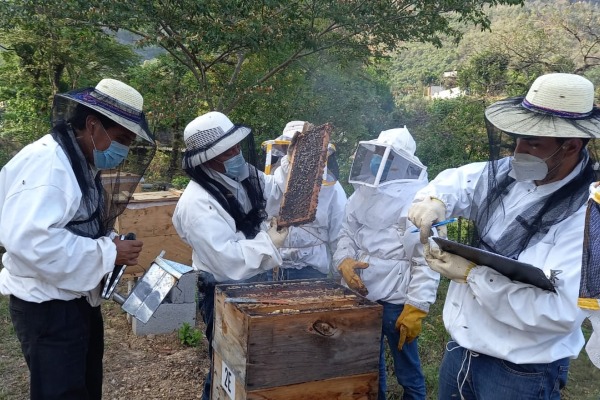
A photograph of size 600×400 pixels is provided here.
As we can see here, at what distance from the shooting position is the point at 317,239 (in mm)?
3338

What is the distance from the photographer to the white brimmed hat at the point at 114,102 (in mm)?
2385

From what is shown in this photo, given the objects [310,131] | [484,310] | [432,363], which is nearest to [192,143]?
[310,131]

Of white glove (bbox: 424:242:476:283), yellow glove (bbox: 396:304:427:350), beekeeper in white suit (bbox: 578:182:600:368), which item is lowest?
yellow glove (bbox: 396:304:427:350)

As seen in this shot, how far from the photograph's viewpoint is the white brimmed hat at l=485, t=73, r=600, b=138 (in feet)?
5.87

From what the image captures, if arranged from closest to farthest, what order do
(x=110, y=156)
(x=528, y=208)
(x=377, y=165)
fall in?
(x=528, y=208) → (x=110, y=156) → (x=377, y=165)

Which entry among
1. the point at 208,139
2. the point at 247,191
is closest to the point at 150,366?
the point at 247,191

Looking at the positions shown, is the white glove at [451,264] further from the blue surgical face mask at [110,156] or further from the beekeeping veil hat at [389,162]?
the blue surgical face mask at [110,156]

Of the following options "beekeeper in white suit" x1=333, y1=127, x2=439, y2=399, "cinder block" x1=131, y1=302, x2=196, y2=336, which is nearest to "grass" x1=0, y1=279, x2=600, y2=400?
"beekeeper in white suit" x1=333, y1=127, x2=439, y2=399

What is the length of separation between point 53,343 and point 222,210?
1033mm

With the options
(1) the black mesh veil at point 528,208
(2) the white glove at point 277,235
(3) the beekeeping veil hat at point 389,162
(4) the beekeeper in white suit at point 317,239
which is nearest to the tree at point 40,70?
(4) the beekeeper in white suit at point 317,239

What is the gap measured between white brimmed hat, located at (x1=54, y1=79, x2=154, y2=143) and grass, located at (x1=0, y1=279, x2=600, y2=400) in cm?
257

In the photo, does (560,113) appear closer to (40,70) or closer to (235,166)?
(235,166)

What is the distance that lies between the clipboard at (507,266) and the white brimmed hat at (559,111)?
487mm

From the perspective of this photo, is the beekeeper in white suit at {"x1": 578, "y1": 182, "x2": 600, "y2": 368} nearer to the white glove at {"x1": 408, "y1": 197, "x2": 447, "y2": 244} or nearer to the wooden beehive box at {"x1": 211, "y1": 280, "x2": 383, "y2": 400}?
the white glove at {"x1": 408, "y1": 197, "x2": 447, "y2": 244}
